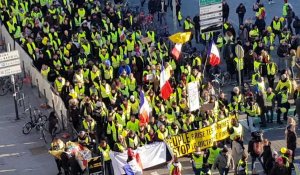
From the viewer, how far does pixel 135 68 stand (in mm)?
33844

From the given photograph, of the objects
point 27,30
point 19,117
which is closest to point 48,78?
point 19,117

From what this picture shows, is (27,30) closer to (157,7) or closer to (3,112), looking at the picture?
(3,112)

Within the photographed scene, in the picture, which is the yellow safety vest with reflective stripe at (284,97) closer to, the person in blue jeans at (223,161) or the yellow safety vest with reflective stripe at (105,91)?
the person in blue jeans at (223,161)

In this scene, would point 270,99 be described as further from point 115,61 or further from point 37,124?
point 37,124

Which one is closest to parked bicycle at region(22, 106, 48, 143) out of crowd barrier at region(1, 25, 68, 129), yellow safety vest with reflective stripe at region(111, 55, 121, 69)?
crowd barrier at region(1, 25, 68, 129)

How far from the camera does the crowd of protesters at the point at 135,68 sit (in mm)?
28531

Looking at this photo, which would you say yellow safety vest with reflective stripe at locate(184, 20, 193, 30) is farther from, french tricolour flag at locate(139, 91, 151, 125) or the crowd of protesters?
french tricolour flag at locate(139, 91, 151, 125)

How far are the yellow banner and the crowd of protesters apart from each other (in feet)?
0.79

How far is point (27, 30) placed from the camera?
1476 inches

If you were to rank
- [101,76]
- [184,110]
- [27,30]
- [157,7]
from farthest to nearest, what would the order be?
[157,7], [27,30], [101,76], [184,110]

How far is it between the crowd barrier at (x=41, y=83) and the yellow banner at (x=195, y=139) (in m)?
5.26

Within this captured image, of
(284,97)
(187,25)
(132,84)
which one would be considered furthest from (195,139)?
(187,25)

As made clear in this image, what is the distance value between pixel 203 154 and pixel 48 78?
374 inches

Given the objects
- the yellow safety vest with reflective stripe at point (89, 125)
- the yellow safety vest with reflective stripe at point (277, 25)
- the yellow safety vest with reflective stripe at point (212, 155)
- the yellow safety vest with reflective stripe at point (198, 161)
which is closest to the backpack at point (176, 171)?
the yellow safety vest with reflective stripe at point (198, 161)
